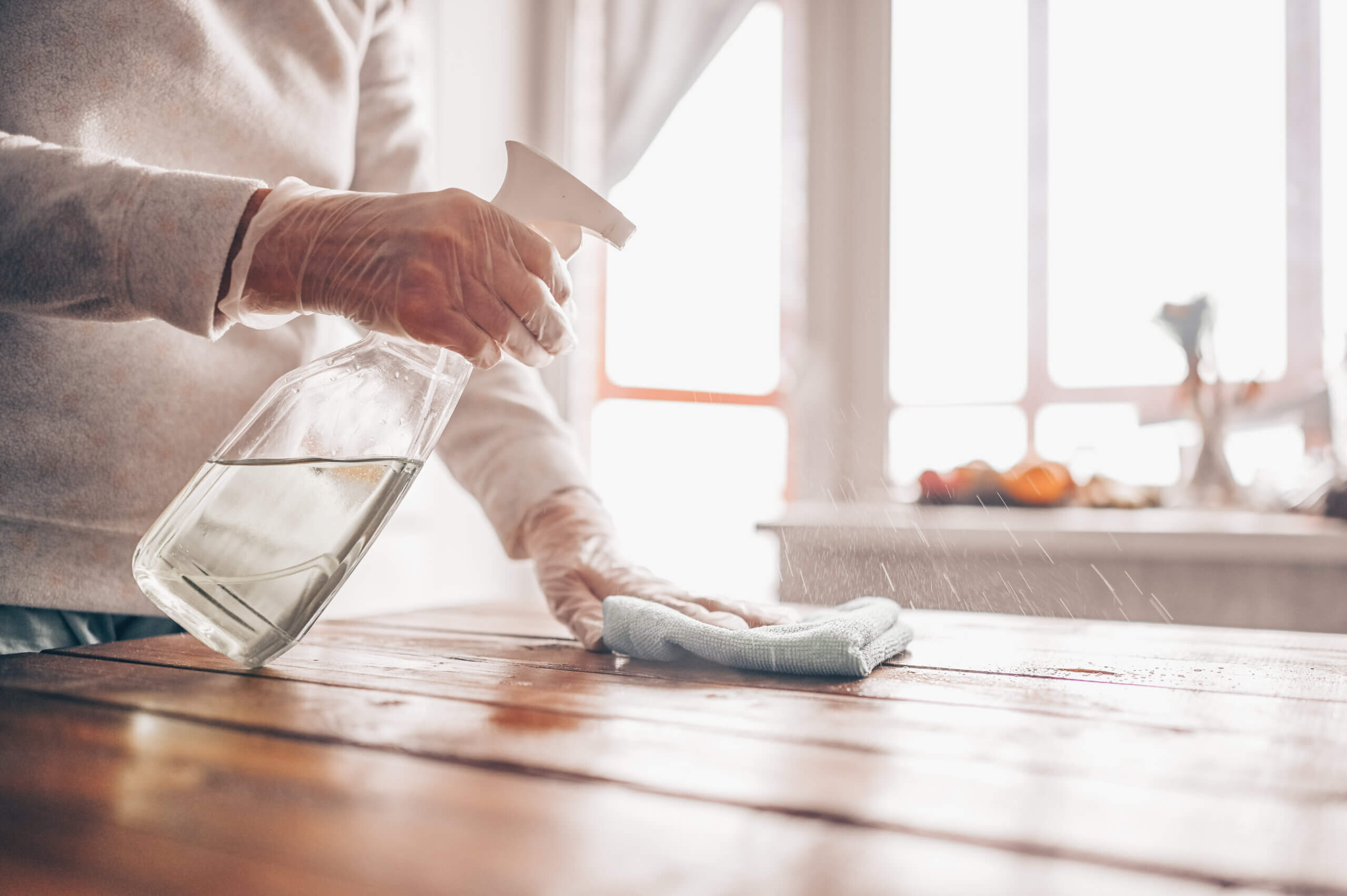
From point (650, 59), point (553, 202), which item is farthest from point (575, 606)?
point (650, 59)

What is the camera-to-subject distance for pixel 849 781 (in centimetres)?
39

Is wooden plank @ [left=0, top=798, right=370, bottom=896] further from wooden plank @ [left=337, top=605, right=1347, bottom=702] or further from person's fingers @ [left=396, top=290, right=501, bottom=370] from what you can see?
wooden plank @ [left=337, top=605, right=1347, bottom=702]

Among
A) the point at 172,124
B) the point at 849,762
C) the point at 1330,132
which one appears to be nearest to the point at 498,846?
the point at 849,762

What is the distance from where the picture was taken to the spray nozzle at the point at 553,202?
0.61 m

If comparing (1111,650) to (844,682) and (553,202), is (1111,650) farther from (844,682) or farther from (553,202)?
(553,202)

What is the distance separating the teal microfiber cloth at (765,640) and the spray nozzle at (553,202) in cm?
Answer: 26

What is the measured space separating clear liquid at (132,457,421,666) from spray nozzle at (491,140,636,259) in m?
0.18

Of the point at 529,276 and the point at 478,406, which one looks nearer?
the point at 529,276

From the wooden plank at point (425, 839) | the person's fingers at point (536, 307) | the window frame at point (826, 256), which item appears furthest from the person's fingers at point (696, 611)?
the window frame at point (826, 256)

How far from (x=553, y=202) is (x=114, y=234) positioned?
27 cm

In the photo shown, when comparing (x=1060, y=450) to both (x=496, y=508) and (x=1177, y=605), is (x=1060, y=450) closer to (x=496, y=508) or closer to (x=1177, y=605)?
(x=1177, y=605)

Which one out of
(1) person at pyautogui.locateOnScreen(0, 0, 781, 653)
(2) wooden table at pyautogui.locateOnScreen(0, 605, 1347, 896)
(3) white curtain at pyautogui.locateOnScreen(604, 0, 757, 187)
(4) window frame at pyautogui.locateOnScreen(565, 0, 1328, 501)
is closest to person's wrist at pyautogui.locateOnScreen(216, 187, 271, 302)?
(1) person at pyautogui.locateOnScreen(0, 0, 781, 653)

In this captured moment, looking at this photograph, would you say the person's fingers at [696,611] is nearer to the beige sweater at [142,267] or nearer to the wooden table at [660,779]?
the wooden table at [660,779]

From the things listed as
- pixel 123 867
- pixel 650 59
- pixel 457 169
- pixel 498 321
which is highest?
pixel 650 59
